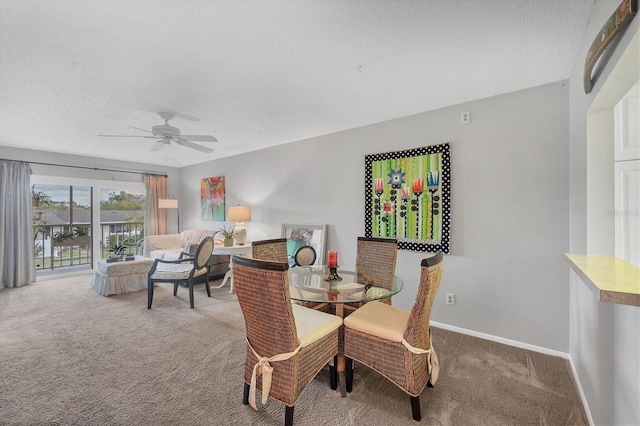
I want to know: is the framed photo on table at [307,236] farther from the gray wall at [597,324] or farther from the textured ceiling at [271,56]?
the gray wall at [597,324]

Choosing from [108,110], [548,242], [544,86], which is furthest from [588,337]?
[108,110]

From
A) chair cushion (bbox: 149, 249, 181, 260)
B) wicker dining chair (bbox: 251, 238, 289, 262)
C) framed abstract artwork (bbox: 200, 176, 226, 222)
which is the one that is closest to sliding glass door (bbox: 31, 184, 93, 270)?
chair cushion (bbox: 149, 249, 181, 260)

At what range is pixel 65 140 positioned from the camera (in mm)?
4250

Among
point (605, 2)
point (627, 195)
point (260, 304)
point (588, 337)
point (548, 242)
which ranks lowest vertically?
point (588, 337)

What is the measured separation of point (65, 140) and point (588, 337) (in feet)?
21.1

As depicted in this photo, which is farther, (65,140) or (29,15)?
(65,140)

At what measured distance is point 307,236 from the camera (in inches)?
164

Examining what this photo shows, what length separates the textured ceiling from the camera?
1561mm

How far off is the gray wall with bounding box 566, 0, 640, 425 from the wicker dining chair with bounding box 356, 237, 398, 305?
1.26m

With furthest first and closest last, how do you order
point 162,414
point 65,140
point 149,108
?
point 65,140 < point 149,108 < point 162,414

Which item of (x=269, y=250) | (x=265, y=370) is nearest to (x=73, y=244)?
(x=269, y=250)

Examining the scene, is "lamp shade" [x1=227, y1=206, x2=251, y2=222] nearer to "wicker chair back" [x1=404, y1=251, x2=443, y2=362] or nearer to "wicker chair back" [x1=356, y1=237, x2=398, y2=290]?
"wicker chair back" [x1=356, y1=237, x2=398, y2=290]

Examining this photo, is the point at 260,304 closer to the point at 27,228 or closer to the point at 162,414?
the point at 162,414

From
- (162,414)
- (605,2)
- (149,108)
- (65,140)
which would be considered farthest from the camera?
(65,140)
